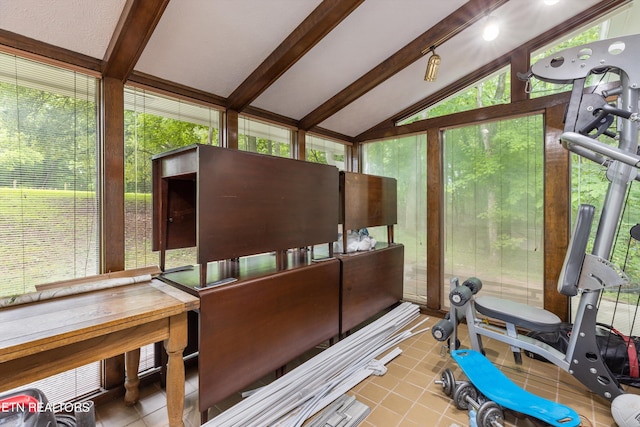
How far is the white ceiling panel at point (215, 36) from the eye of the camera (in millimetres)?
1855

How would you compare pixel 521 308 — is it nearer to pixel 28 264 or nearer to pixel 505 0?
pixel 505 0

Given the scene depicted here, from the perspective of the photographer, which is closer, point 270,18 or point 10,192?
point 10,192

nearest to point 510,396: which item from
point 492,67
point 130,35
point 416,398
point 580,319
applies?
point 416,398

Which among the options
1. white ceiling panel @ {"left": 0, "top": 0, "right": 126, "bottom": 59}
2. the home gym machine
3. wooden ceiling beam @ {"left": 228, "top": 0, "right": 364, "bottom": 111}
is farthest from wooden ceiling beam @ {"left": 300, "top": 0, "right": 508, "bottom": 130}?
white ceiling panel @ {"left": 0, "top": 0, "right": 126, "bottom": 59}

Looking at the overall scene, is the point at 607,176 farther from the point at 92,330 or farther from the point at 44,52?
the point at 44,52

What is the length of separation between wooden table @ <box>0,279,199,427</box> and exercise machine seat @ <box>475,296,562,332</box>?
7.66 ft

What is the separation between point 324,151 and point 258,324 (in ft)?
8.73

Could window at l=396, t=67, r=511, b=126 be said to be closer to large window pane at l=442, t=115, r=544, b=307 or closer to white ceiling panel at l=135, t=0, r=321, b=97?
large window pane at l=442, t=115, r=544, b=307

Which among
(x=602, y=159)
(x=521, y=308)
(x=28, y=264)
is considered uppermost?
(x=602, y=159)

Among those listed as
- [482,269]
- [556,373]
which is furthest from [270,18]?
[556,373]

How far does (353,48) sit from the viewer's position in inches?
98.7

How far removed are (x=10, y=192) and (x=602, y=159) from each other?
404 centimetres

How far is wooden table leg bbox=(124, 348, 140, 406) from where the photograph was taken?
6.61 ft

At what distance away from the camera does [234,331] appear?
1.79m
